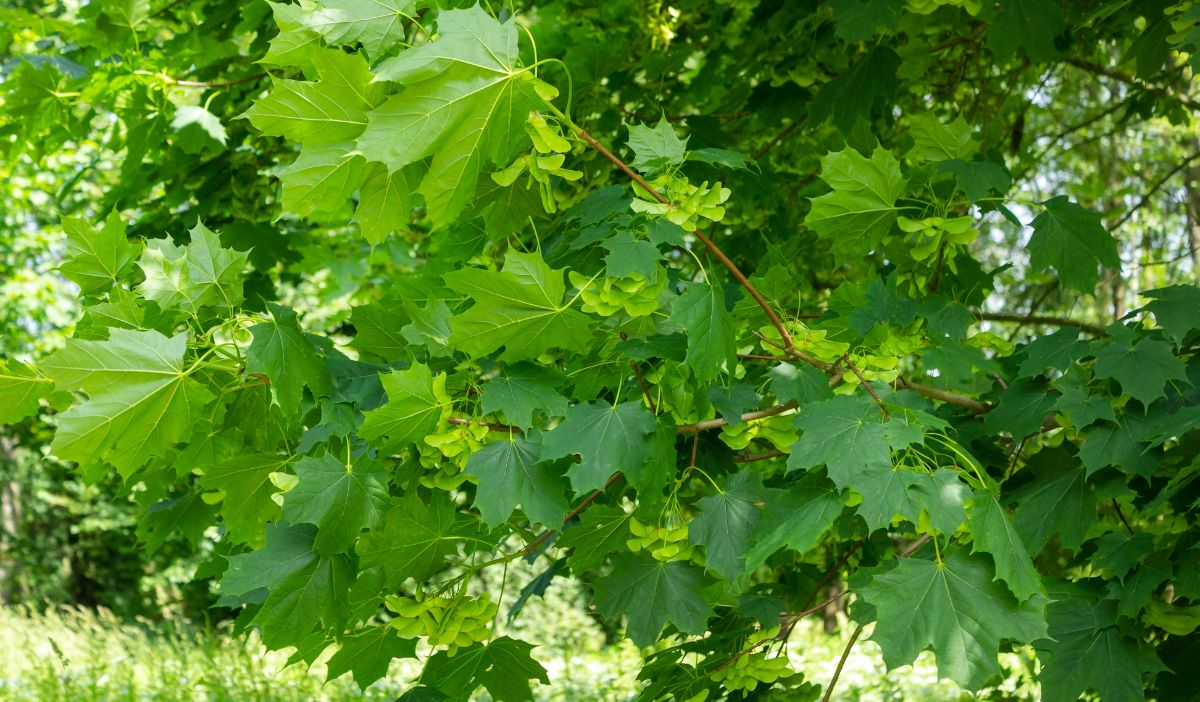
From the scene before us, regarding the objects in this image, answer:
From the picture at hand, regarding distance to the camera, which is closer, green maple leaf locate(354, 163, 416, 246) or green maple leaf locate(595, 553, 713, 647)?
green maple leaf locate(354, 163, 416, 246)

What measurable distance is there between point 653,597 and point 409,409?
610 mm

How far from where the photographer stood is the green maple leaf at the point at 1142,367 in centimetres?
202

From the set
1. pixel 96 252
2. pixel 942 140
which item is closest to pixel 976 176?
pixel 942 140

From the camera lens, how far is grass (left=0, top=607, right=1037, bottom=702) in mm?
5395

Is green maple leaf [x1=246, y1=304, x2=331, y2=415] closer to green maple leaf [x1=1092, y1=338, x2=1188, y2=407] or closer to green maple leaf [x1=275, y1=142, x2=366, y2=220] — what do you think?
green maple leaf [x1=275, y1=142, x2=366, y2=220]

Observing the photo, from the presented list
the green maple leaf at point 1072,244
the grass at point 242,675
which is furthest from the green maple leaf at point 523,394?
the grass at point 242,675

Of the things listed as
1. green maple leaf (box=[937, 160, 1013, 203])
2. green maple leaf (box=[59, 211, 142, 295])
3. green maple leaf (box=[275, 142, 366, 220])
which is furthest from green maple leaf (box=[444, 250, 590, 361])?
green maple leaf (box=[937, 160, 1013, 203])

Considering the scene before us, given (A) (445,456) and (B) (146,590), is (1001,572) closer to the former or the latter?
(A) (445,456)

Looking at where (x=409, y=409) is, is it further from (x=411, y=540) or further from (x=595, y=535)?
(x=595, y=535)

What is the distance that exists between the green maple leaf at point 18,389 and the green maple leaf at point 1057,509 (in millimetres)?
1949

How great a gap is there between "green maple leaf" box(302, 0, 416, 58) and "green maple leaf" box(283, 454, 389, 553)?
2.33 feet

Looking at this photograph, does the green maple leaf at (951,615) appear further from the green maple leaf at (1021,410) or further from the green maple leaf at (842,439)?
the green maple leaf at (1021,410)

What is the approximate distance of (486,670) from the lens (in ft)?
6.85

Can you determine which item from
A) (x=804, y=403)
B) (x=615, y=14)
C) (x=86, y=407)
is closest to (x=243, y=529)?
(x=86, y=407)
